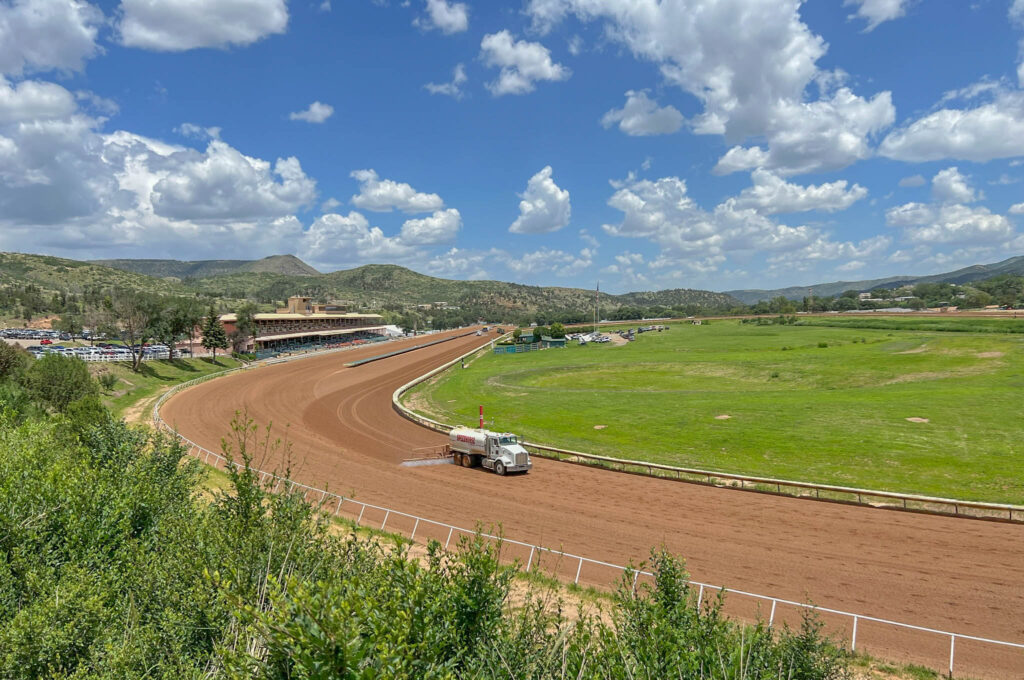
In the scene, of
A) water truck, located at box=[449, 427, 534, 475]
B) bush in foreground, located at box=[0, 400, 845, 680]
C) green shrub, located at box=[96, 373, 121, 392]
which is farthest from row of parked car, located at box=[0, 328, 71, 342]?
bush in foreground, located at box=[0, 400, 845, 680]

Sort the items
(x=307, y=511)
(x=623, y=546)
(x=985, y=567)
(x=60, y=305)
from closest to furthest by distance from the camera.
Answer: (x=307, y=511) < (x=985, y=567) < (x=623, y=546) < (x=60, y=305)

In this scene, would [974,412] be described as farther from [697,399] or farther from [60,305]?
[60,305]

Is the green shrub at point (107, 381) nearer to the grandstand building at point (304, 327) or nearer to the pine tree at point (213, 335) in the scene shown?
the pine tree at point (213, 335)

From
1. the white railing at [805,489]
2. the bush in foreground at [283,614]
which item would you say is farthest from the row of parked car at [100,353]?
the white railing at [805,489]

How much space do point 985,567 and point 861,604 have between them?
650 cm

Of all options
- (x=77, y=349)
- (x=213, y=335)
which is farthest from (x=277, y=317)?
(x=77, y=349)

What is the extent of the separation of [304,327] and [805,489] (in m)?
139

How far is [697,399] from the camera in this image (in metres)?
53.8

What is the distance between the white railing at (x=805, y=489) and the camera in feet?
82.7

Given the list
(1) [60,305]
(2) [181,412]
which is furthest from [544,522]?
(1) [60,305]

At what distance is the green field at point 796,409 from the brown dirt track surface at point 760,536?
5275mm

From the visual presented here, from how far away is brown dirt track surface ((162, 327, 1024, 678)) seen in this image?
57.7ft

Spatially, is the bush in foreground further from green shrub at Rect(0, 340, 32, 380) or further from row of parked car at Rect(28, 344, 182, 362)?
row of parked car at Rect(28, 344, 182, 362)

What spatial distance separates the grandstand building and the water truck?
285 feet
